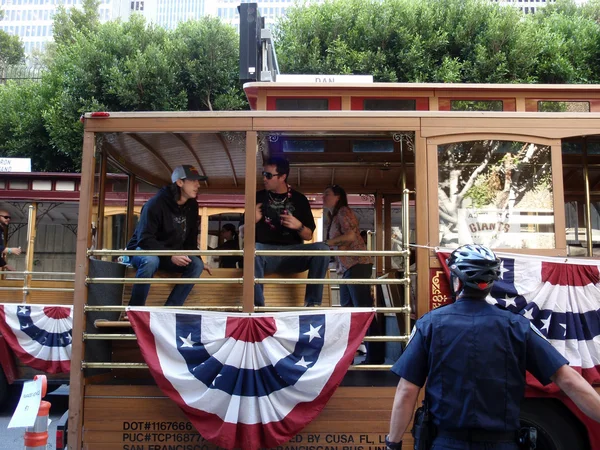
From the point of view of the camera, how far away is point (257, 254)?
4.69 m

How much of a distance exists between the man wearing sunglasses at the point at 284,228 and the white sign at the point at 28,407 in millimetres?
2029

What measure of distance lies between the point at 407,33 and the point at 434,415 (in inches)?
Answer: 604

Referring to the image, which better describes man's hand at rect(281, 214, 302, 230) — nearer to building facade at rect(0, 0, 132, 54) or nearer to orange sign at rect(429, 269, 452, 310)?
orange sign at rect(429, 269, 452, 310)

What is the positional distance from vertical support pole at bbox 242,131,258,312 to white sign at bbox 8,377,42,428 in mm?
1539

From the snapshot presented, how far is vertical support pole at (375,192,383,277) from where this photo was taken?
709 cm

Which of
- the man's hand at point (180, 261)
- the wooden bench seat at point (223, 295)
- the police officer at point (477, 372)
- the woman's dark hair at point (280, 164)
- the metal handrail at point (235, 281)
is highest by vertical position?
the woman's dark hair at point (280, 164)

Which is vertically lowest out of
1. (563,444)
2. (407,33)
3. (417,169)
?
(563,444)

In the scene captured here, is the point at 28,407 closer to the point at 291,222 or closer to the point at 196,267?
the point at 196,267

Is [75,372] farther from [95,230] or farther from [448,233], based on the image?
[448,233]

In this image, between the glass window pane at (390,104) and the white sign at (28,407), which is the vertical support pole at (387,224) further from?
the white sign at (28,407)

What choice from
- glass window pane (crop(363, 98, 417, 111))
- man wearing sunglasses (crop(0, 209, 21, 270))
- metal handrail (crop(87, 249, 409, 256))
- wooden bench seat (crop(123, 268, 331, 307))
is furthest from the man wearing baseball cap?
man wearing sunglasses (crop(0, 209, 21, 270))

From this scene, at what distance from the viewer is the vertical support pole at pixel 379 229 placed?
7.09 meters

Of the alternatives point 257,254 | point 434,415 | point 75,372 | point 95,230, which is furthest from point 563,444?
point 95,230

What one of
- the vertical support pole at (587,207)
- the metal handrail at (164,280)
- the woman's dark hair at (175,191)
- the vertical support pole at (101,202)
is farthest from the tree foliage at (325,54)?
the metal handrail at (164,280)
